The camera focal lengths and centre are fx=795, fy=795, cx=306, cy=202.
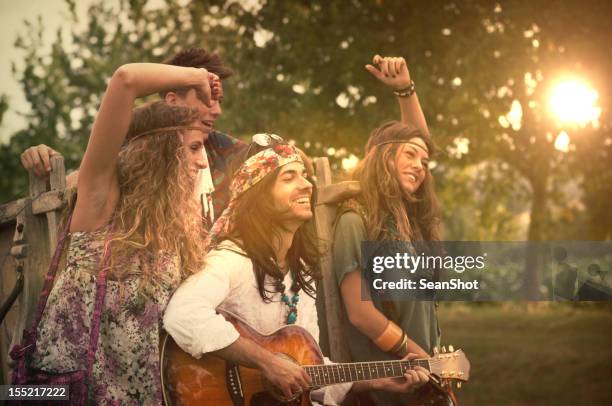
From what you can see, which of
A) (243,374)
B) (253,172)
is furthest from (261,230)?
(243,374)

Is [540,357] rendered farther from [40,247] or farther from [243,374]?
[40,247]

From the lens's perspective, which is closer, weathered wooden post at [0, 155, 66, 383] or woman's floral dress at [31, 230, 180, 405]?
woman's floral dress at [31, 230, 180, 405]

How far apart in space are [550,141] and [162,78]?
5.84 metres

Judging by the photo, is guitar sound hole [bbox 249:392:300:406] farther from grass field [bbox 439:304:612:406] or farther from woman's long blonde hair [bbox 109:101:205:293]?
grass field [bbox 439:304:612:406]

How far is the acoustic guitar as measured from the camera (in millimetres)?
2463

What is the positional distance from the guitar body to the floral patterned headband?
0.30 metres

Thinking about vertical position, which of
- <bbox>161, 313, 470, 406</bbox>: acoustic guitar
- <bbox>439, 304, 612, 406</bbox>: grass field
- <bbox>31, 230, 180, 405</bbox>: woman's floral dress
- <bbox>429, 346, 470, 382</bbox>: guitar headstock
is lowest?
<bbox>439, 304, 612, 406</bbox>: grass field

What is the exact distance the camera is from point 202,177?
2840mm

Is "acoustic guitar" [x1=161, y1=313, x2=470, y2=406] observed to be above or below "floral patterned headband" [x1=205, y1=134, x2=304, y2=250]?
below

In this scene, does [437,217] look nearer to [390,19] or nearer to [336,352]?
[336,352]

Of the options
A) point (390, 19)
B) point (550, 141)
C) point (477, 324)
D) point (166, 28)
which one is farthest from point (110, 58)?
point (477, 324)

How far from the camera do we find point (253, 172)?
8.78ft

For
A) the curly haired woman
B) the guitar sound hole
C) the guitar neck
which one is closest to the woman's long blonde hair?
the curly haired woman

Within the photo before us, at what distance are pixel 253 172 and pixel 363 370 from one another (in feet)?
2.62
